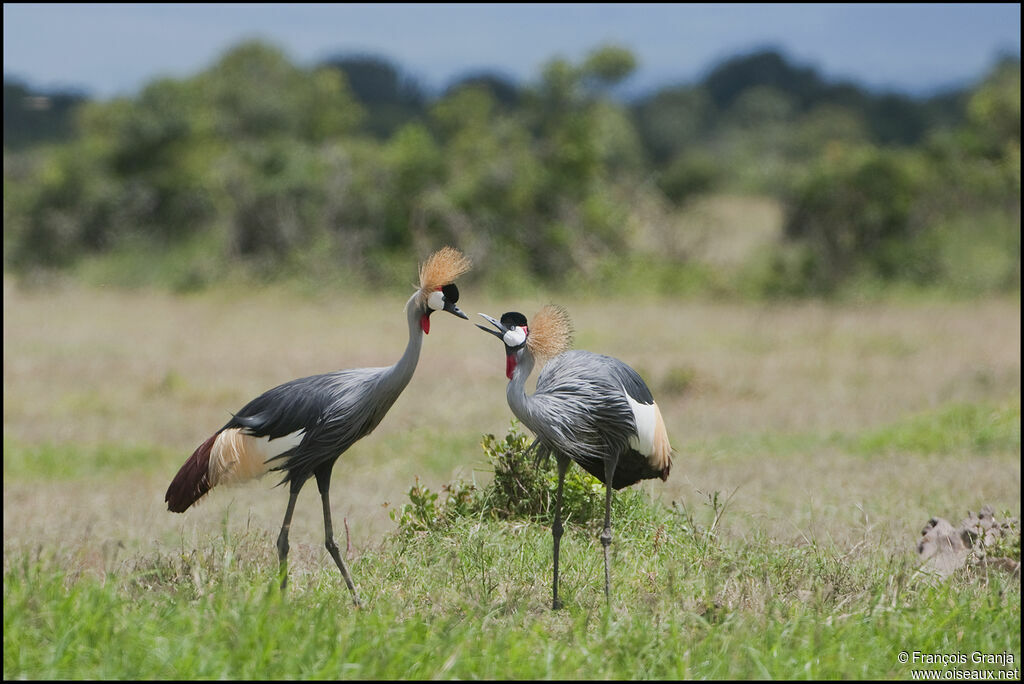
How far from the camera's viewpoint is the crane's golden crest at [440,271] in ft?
15.1

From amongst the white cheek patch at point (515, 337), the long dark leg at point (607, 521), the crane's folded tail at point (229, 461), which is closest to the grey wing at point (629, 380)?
the long dark leg at point (607, 521)

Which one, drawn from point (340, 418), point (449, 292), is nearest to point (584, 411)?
point (449, 292)

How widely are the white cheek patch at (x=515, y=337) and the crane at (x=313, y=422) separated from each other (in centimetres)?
26

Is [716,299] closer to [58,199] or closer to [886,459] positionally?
[886,459]

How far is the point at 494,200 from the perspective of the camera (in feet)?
72.0

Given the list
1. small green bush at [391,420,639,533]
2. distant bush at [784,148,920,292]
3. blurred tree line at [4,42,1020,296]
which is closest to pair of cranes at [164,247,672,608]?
small green bush at [391,420,639,533]

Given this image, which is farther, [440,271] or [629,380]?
[629,380]

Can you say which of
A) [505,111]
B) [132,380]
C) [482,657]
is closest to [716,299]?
[505,111]

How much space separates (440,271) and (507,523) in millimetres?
1853

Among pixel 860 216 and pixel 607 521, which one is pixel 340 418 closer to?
pixel 607 521

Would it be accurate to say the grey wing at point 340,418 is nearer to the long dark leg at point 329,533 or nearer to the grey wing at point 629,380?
the long dark leg at point 329,533

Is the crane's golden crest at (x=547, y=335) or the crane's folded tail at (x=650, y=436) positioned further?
the crane's folded tail at (x=650, y=436)

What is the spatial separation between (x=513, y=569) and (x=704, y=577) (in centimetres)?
94

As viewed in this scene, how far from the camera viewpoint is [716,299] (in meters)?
20.6
